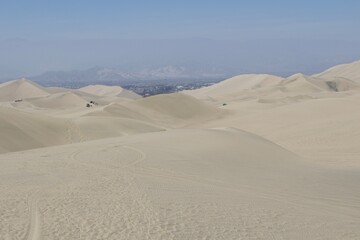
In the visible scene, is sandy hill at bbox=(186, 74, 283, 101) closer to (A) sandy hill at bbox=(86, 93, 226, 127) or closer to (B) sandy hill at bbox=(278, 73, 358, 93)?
(B) sandy hill at bbox=(278, 73, 358, 93)

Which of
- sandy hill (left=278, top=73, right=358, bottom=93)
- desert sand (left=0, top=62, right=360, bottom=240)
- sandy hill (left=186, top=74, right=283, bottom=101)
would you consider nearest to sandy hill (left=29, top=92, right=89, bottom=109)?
sandy hill (left=278, top=73, right=358, bottom=93)

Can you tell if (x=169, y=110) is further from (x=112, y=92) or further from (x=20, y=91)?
(x=112, y=92)

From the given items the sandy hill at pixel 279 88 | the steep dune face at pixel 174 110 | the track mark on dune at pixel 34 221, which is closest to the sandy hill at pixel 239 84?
the sandy hill at pixel 279 88

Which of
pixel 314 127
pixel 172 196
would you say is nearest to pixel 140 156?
pixel 172 196

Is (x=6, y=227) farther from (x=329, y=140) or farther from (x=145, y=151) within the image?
(x=329, y=140)

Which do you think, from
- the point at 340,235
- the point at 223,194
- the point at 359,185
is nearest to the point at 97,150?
the point at 223,194
